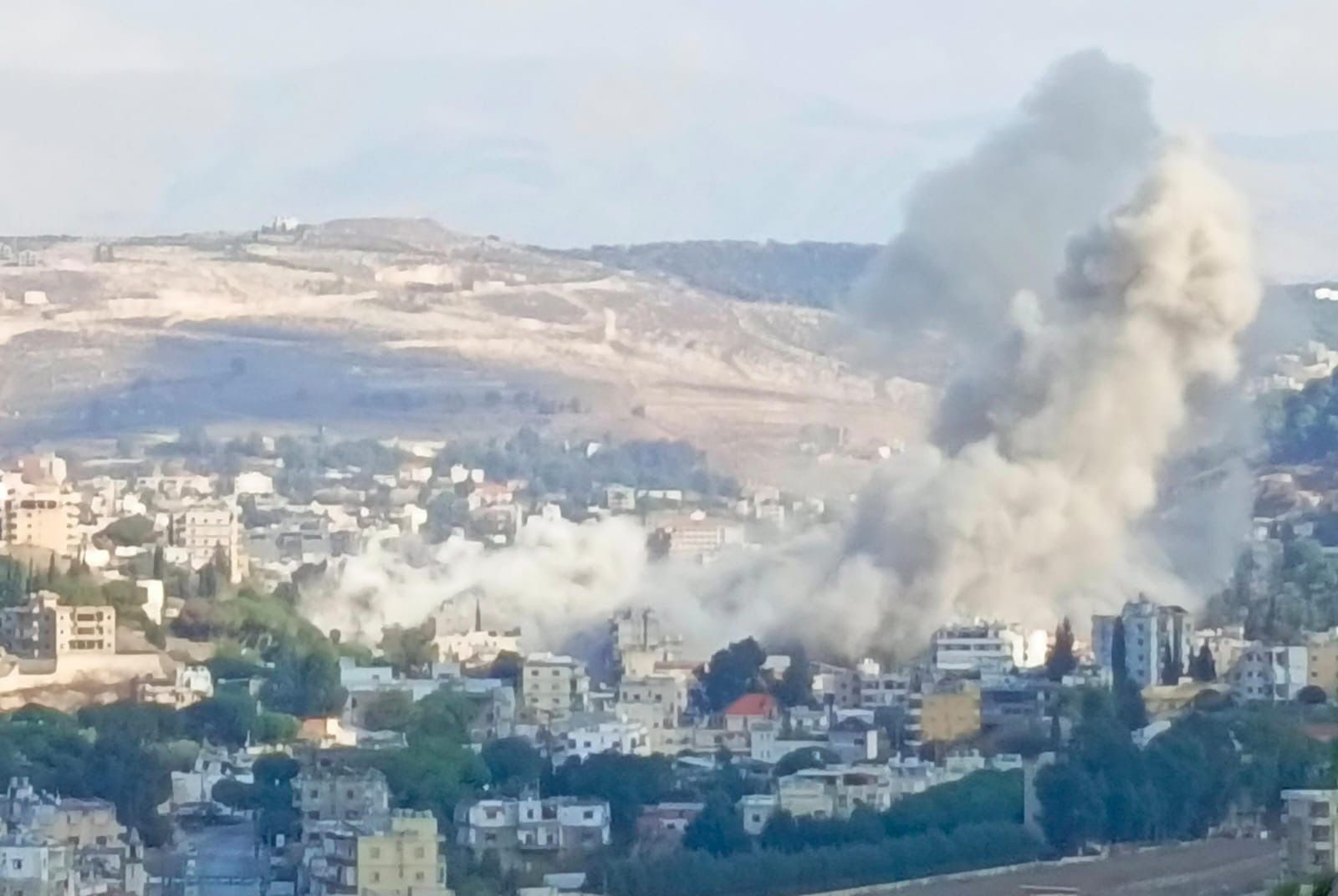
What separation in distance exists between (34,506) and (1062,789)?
2657 cm

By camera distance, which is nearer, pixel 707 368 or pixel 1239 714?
pixel 1239 714

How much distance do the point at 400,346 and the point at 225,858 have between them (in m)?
62.8

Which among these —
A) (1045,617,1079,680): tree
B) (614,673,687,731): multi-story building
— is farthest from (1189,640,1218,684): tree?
(614,673,687,731): multi-story building

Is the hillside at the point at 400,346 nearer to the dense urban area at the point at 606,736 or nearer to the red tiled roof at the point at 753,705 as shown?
the dense urban area at the point at 606,736

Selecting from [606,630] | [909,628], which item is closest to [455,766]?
[909,628]

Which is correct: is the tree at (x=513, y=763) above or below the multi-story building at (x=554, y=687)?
below

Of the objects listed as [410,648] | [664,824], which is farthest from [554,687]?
[664,824]

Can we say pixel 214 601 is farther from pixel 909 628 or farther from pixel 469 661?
pixel 909 628

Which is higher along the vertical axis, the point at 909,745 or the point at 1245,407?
the point at 1245,407

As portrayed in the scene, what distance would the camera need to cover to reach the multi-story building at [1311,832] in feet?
115

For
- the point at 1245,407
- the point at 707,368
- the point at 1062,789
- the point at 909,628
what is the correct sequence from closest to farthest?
1. the point at 1062,789
2. the point at 909,628
3. the point at 1245,407
4. the point at 707,368

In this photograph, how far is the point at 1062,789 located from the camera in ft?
132

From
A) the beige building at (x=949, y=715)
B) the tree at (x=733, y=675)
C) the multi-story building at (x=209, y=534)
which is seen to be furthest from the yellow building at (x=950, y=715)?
the multi-story building at (x=209, y=534)

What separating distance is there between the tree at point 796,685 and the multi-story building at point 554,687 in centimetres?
174
